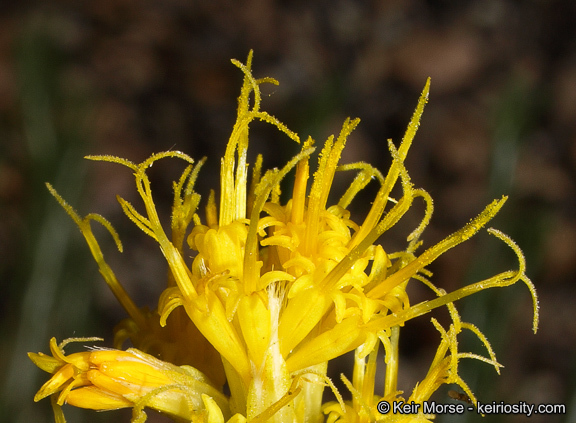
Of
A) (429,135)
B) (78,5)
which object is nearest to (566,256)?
(429,135)

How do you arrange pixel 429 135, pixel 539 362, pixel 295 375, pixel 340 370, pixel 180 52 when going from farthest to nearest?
pixel 180 52, pixel 429 135, pixel 539 362, pixel 340 370, pixel 295 375

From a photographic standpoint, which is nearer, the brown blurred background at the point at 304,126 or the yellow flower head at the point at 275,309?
the yellow flower head at the point at 275,309

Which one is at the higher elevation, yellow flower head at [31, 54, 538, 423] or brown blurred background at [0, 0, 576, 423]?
brown blurred background at [0, 0, 576, 423]

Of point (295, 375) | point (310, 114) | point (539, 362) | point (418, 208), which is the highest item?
point (418, 208)

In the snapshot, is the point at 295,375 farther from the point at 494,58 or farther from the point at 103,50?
the point at 103,50

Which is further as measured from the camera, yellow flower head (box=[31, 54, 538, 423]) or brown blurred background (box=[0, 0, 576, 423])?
brown blurred background (box=[0, 0, 576, 423])
